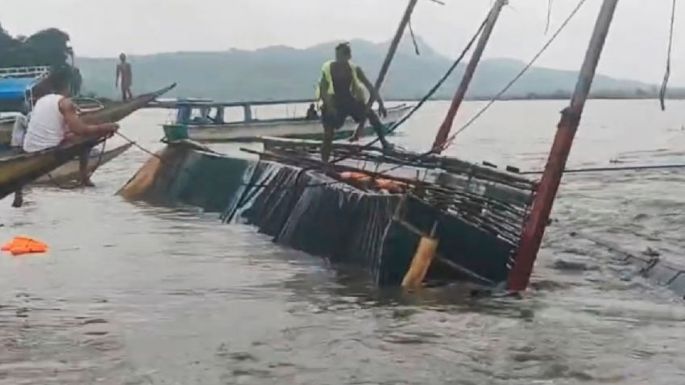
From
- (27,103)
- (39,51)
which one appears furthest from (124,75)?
(39,51)

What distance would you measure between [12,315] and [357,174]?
18.4ft

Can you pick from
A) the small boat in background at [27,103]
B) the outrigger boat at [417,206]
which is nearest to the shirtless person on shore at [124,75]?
the small boat in background at [27,103]

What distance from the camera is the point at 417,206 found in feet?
42.8

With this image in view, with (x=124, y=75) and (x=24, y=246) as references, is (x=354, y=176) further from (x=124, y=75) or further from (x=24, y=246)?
(x=124, y=75)

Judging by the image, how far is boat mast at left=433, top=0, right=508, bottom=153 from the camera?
767 inches

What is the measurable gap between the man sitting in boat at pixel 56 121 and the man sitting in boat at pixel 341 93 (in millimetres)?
4030

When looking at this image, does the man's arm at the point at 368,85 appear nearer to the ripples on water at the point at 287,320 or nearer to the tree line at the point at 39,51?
the ripples on water at the point at 287,320

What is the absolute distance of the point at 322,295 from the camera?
13367 millimetres

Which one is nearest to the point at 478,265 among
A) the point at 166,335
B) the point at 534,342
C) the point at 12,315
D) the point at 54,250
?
the point at 534,342

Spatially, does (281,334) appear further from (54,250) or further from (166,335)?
(54,250)

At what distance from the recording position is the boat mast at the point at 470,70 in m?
19.5

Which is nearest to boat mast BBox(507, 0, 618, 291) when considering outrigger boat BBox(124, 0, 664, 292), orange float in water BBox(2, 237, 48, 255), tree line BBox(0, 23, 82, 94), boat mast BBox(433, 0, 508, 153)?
outrigger boat BBox(124, 0, 664, 292)

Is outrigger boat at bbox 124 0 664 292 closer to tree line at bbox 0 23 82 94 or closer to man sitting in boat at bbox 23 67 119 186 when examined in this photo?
man sitting in boat at bbox 23 67 119 186

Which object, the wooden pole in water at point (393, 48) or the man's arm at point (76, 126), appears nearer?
the man's arm at point (76, 126)
